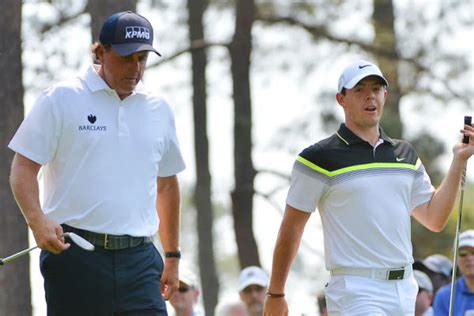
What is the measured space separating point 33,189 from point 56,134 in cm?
33

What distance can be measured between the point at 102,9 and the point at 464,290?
3.93 meters

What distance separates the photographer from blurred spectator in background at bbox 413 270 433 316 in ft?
40.0

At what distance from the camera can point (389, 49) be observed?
69.8ft

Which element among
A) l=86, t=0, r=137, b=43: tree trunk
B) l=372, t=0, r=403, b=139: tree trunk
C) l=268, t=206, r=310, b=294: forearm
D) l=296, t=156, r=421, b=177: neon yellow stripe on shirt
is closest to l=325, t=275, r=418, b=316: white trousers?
l=268, t=206, r=310, b=294: forearm

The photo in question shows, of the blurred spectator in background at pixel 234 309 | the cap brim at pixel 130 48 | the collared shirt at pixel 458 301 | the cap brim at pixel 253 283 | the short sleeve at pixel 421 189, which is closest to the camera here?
the cap brim at pixel 130 48

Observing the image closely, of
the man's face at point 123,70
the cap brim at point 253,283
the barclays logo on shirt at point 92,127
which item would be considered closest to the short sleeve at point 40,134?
the barclays logo on shirt at point 92,127

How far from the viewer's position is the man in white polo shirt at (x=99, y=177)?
24.8 ft

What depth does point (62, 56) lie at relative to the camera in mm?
17094

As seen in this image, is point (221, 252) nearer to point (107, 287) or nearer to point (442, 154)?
point (442, 154)

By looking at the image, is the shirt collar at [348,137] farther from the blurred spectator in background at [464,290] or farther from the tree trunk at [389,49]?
the tree trunk at [389,49]

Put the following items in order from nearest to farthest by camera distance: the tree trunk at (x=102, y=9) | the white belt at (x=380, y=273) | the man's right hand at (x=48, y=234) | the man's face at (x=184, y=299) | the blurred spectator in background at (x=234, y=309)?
the man's right hand at (x=48, y=234)
the white belt at (x=380, y=273)
the tree trunk at (x=102, y=9)
the man's face at (x=184, y=299)
the blurred spectator in background at (x=234, y=309)

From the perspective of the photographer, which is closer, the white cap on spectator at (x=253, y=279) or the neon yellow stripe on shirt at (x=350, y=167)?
the neon yellow stripe on shirt at (x=350, y=167)

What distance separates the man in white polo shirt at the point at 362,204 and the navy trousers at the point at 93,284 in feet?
3.79

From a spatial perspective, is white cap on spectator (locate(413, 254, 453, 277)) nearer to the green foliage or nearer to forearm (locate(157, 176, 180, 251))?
forearm (locate(157, 176, 180, 251))
